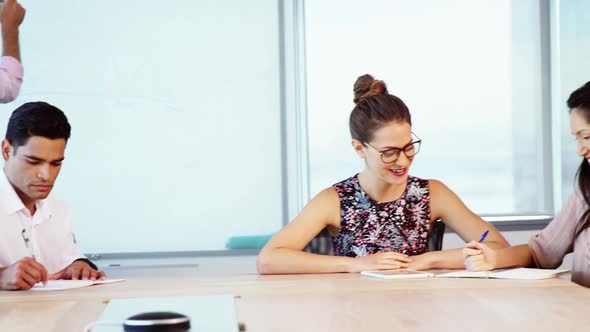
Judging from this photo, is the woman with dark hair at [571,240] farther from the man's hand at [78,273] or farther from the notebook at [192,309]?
the man's hand at [78,273]

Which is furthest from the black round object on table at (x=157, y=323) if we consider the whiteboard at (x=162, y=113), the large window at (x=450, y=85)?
the large window at (x=450, y=85)

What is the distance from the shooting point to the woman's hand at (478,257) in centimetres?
256

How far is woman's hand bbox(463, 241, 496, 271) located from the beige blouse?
0.94ft

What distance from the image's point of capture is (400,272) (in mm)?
2529

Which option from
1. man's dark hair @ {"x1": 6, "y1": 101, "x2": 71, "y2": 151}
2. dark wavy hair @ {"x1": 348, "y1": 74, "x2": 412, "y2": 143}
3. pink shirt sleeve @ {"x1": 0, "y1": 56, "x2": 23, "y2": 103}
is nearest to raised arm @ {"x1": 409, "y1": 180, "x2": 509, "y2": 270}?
dark wavy hair @ {"x1": 348, "y1": 74, "x2": 412, "y2": 143}

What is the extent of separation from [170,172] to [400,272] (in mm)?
2012

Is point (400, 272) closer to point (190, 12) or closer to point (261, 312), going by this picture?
point (261, 312)

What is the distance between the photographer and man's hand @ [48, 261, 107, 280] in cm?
265

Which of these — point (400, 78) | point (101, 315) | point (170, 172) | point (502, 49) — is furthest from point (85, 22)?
point (101, 315)

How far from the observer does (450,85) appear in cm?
469

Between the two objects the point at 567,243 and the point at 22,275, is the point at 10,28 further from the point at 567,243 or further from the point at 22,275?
the point at 567,243

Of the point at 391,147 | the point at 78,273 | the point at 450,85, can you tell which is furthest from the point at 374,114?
the point at 450,85

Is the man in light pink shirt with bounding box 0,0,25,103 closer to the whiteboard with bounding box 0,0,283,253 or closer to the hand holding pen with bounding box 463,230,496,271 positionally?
the whiteboard with bounding box 0,0,283,253

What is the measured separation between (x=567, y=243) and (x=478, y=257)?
1.27ft
